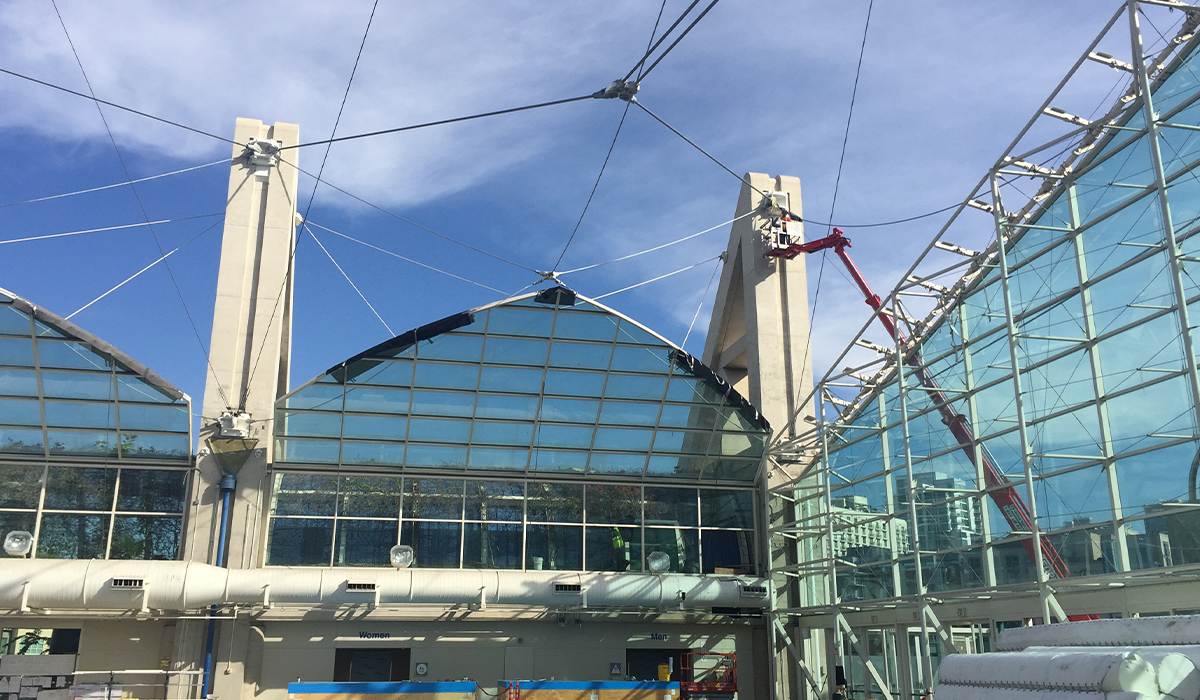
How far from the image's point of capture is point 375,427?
29391 millimetres

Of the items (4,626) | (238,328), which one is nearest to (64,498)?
(4,626)

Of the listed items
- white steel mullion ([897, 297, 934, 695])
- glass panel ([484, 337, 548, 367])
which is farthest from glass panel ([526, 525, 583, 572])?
white steel mullion ([897, 297, 934, 695])

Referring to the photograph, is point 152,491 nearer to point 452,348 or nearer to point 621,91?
point 452,348

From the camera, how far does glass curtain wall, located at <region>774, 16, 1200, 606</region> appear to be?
1753cm

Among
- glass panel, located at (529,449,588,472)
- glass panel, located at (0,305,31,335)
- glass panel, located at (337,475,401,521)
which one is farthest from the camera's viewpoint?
glass panel, located at (529,449,588,472)

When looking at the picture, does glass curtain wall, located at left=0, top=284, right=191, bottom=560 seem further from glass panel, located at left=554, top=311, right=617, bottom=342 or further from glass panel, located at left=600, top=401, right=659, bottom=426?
glass panel, located at left=600, top=401, right=659, bottom=426

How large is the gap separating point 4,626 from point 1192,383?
31.1 meters

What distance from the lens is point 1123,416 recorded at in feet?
60.7

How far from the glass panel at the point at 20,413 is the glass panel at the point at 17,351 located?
5.30ft

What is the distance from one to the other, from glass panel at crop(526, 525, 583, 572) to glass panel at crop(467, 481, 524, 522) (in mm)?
849

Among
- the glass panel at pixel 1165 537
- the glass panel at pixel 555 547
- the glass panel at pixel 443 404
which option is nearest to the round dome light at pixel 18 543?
the glass panel at pixel 443 404

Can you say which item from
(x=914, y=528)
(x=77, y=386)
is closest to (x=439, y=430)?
(x=77, y=386)

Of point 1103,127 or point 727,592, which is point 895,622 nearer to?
point 727,592

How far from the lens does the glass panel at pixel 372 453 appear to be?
29.9 m
